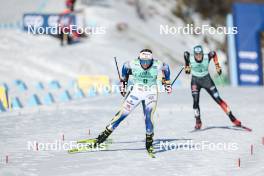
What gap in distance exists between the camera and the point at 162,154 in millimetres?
13156

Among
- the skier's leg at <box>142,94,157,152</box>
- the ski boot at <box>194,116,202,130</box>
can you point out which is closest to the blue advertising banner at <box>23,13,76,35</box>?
the ski boot at <box>194,116,202,130</box>

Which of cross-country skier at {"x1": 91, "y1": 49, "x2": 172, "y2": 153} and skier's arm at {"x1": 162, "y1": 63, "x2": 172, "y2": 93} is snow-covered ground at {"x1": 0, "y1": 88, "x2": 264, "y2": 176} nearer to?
cross-country skier at {"x1": 91, "y1": 49, "x2": 172, "y2": 153}

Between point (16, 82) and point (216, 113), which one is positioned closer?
point (216, 113)

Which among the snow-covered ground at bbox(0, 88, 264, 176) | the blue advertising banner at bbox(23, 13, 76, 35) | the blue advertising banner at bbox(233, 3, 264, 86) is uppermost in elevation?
the blue advertising banner at bbox(23, 13, 76, 35)

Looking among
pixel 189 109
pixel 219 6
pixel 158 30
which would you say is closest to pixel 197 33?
pixel 158 30

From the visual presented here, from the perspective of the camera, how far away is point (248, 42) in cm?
2948

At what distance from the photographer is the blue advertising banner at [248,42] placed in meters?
29.1

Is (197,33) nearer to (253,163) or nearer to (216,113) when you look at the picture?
(216,113)

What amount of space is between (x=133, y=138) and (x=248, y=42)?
1555 cm

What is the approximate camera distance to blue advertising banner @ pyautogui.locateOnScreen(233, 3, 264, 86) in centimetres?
2914

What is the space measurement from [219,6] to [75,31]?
942 inches

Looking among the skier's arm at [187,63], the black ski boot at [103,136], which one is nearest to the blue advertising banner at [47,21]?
the skier's arm at [187,63]

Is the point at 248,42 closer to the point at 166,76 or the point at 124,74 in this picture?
the point at 166,76

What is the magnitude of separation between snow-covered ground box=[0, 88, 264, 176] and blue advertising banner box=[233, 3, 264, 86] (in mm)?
6777
